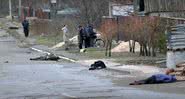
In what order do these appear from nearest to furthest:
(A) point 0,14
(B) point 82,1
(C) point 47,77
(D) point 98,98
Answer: (D) point 98,98, (C) point 47,77, (B) point 82,1, (A) point 0,14

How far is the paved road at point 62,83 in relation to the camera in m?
15.4

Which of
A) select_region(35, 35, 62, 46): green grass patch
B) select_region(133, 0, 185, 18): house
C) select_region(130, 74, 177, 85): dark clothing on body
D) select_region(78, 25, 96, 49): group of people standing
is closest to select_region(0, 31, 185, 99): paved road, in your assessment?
select_region(130, 74, 177, 85): dark clothing on body

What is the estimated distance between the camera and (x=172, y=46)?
22.5 meters

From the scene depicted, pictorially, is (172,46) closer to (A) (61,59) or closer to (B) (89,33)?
(A) (61,59)

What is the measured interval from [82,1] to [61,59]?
23260 mm

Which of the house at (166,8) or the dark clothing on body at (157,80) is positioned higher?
the house at (166,8)

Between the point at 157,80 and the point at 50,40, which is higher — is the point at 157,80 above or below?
above

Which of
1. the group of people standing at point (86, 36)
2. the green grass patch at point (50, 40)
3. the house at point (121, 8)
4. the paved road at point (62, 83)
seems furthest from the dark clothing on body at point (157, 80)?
the house at point (121, 8)

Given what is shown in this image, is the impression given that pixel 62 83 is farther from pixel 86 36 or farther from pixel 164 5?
pixel 86 36

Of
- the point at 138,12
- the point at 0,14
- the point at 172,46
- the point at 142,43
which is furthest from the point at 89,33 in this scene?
the point at 0,14

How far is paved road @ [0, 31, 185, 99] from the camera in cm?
1539

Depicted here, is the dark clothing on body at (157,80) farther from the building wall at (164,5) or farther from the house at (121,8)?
the house at (121,8)

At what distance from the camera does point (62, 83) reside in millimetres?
19094

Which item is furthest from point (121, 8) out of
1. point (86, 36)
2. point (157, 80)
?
point (157, 80)
